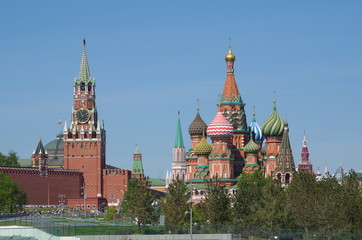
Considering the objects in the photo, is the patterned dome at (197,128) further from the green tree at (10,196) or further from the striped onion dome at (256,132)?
the green tree at (10,196)

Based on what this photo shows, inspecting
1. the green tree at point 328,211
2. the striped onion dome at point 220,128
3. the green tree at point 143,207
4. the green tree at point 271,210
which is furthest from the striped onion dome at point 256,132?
the green tree at point 328,211

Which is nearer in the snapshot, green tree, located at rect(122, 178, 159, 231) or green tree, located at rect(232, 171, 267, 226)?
green tree, located at rect(232, 171, 267, 226)

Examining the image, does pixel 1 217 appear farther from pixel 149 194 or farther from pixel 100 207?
pixel 100 207

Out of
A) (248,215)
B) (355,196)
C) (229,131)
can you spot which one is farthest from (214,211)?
(229,131)

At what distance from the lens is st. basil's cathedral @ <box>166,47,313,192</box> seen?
5787 inches

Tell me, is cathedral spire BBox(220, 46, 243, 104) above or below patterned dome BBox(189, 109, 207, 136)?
above

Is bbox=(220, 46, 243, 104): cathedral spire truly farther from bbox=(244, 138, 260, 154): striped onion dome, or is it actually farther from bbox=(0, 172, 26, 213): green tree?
bbox=(0, 172, 26, 213): green tree

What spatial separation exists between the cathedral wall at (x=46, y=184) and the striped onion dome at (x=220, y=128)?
4554 cm

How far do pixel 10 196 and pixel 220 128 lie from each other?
37.8m

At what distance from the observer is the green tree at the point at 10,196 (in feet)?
514

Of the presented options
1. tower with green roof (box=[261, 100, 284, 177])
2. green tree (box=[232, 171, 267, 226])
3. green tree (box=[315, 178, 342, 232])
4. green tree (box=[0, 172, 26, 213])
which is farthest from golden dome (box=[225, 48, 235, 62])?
green tree (box=[315, 178, 342, 232])

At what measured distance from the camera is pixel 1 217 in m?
107

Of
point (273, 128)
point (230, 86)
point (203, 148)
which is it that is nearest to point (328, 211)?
point (273, 128)

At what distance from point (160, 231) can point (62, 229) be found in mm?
10276
